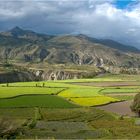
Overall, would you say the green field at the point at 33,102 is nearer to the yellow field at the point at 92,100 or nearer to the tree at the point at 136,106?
the yellow field at the point at 92,100

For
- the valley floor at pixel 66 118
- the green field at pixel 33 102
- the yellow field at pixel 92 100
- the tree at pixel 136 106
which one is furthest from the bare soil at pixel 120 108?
the green field at pixel 33 102

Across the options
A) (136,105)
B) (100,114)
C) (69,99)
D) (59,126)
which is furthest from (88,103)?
(59,126)

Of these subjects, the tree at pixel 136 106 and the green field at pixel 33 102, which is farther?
the green field at pixel 33 102

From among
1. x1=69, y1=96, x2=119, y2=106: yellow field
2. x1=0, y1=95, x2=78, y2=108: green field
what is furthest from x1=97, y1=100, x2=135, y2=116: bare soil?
x1=0, y1=95, x2=78, y2=108: green field

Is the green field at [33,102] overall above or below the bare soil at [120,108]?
above

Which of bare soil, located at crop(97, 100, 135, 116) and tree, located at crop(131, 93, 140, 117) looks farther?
tree, located at crop(131, 93, 140, 117)

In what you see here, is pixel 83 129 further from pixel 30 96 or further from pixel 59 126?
pixel 30 96

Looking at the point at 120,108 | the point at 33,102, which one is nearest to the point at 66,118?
the point at 33,102

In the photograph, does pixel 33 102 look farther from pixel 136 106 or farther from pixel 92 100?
pixel 136 106

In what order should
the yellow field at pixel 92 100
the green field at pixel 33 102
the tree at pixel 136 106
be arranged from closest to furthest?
Answer: the tree at pixel 136 106 < the green field at pixel 33 102 < the yellow field at pixel 92 100

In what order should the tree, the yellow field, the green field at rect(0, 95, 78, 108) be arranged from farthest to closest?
the yellow field < the green field at rect(0, 95, 78, 108) < the tree

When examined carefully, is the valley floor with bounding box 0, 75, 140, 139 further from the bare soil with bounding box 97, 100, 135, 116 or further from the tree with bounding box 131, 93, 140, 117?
the tree with bounding box 131, 93, 140, 117
